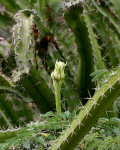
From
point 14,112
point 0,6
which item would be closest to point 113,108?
point 14,112

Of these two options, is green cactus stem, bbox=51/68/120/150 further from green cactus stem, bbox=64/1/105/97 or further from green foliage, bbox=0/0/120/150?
green cactus stem, bbox=64/1/105/97

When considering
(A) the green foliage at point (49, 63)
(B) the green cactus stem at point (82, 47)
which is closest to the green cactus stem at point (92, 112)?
(A) the green foliage at point (49, 63)

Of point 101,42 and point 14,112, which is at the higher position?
point 101,42

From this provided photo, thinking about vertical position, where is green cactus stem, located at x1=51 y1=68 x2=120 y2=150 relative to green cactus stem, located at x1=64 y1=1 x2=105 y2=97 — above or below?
below

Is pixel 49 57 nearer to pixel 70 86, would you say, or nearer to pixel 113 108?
pixel 70 86

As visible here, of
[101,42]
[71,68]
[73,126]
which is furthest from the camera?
[101,42]

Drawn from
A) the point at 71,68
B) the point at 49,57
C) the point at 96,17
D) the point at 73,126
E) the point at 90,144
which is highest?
the point at 96,17

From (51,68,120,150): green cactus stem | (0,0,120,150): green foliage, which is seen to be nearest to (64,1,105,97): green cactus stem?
(0,0,120,150): green foliage

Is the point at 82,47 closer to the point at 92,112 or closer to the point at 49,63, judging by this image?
the point at 49,63

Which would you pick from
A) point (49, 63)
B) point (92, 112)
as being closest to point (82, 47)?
point (49, 63)
